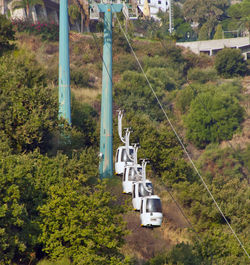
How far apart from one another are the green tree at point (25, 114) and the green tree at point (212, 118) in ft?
131

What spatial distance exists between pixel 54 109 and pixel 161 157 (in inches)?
506

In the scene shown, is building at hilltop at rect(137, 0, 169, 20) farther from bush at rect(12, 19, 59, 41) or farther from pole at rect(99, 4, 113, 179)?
pole at rect(99, 4, 113, 179)

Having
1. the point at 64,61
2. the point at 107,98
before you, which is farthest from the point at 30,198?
the point at 64,61

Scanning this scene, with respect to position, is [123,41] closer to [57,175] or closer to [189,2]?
[189,2]

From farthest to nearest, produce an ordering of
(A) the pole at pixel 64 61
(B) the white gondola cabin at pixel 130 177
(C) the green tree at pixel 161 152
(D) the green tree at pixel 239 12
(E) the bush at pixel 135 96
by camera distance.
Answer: (D) the green tree at pixel 239 12 → (E) the bush at pixel 135 96 → (C) the green tree at pixel 161 152 → (A) the pole at pixel 64 61 → (B) the white gondola cabin at pixel 130 177

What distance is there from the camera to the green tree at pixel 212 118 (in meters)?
76.1

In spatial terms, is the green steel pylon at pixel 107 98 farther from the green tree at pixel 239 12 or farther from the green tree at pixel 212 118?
the green tree at pixel 239 12

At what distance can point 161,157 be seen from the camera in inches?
1853

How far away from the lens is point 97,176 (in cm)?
3484

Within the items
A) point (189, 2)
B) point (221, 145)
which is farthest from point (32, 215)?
point (189, 2)

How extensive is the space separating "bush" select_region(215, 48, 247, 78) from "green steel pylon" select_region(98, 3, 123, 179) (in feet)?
200

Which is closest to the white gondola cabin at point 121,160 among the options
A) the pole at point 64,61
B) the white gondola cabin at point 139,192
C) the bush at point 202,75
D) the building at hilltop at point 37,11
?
the white gondola cabin at point 139,192

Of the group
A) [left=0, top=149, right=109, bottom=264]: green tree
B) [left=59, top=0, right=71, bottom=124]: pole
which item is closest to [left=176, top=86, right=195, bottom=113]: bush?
[left=59, top=0, right=71, bottom=124]: pole

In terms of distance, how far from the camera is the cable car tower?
35625 mm
